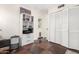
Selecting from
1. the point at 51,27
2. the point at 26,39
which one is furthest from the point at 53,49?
the point at 26,39

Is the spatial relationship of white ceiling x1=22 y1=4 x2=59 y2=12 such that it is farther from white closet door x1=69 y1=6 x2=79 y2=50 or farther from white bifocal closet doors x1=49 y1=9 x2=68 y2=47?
white closet door x1=69 y1=6 x2=79 y2=50

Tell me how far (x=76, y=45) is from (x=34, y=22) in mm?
830

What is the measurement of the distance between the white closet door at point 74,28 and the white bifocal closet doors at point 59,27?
0.34ft

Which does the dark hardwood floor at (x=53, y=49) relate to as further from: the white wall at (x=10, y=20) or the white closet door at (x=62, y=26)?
the white wall at (x=10, y=20)

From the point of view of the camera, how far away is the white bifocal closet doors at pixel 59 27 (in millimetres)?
1471

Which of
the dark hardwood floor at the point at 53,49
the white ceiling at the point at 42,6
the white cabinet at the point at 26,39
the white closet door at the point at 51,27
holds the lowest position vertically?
the dark hardwood floor at the point at 53,49

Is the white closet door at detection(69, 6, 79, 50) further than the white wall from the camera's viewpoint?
Yes

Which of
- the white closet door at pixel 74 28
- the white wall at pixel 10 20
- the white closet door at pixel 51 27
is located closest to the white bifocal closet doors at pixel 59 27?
the white closet door at pixel 51 27

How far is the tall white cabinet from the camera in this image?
1460 mm

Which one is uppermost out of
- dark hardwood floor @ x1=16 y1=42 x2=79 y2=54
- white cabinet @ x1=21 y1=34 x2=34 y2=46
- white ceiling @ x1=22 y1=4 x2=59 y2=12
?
white ceiling @ x1=22 y1=4 x2=59 y2=12

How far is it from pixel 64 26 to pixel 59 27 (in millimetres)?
115

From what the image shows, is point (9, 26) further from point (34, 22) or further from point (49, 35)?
point (49, 35)

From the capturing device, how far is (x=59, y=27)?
4.79 feet

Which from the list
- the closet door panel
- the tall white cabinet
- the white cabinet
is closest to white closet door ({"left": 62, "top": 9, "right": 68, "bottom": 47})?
the tall white cabinet
